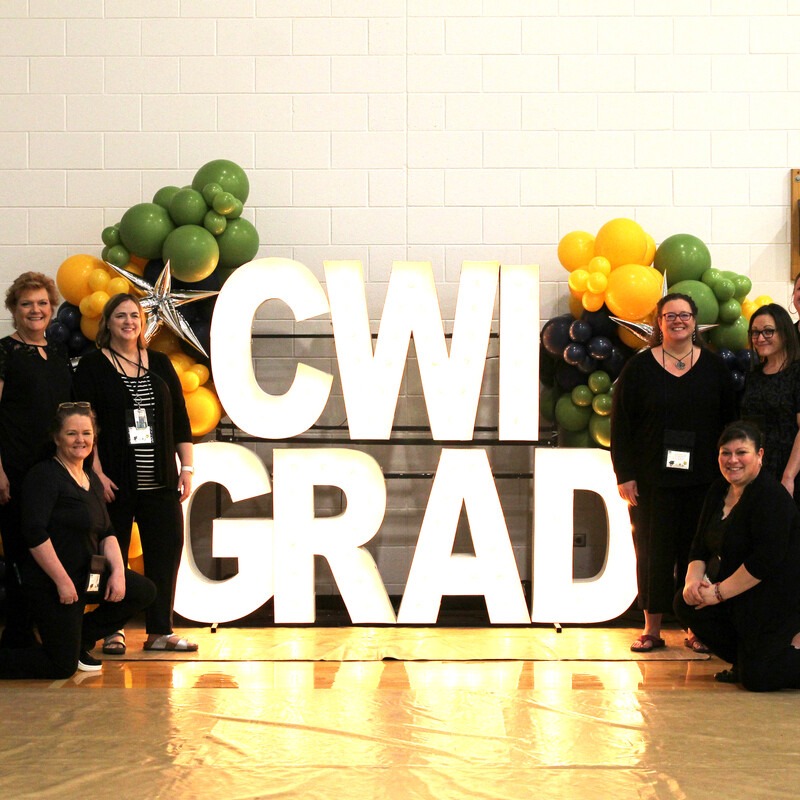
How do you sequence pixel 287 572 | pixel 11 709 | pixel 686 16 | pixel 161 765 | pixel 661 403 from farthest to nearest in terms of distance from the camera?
pixel 686 16 < pixel 287 572 < pixel 661 403 < pixel 11 709 < pixel 161 765

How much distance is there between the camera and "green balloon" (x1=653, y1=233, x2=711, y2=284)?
4.06m

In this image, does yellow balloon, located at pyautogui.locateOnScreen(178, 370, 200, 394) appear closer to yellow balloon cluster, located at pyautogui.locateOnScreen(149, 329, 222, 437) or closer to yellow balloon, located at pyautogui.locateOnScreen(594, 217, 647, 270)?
yellow balloon cluster, located at pyautogui.locateOnScreen(149, 329, 222, 437)

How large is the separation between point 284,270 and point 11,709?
186 cm

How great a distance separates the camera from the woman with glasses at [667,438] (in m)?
3.72

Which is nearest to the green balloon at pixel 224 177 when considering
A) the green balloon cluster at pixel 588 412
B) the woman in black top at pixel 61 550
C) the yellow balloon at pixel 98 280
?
the yellow balloon at pixel 98 280

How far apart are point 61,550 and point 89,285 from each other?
47.1 inches

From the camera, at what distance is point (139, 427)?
11.9ft

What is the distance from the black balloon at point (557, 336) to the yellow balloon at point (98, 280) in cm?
172

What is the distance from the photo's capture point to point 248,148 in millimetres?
4566

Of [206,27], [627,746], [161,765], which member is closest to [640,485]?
[627,746]

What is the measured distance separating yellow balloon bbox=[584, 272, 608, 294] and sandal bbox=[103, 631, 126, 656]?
2157mm

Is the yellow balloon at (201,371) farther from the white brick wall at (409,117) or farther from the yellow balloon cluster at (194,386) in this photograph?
the white brick wall at (409,117)

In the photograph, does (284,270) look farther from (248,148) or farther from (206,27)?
(206,27)

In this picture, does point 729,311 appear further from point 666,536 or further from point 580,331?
point 666,536
